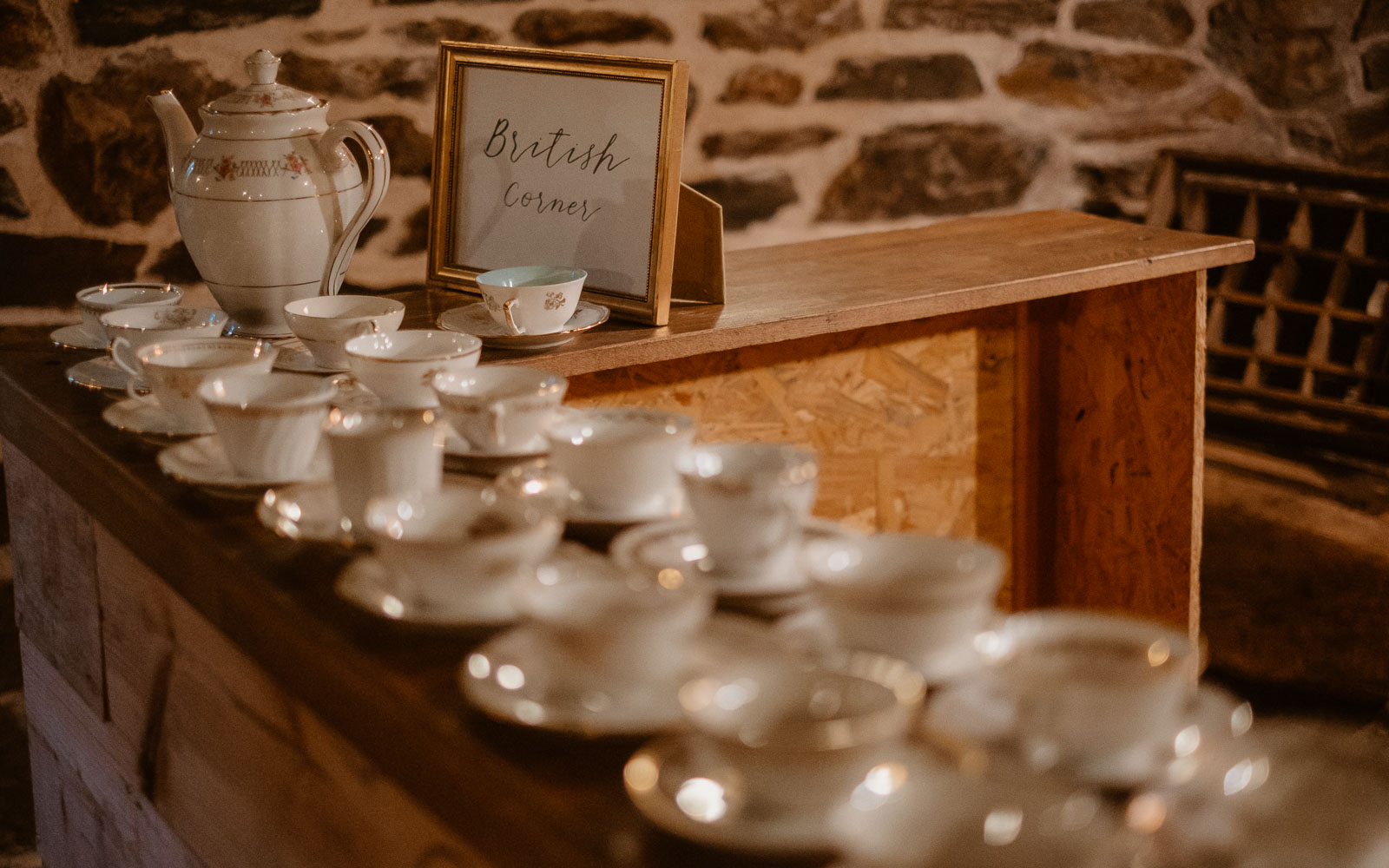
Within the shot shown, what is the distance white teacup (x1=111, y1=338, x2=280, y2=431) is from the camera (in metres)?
1.04

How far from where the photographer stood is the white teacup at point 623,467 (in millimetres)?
847

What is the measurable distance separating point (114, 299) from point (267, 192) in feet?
0.72

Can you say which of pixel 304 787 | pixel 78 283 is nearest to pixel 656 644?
pixel 304 787

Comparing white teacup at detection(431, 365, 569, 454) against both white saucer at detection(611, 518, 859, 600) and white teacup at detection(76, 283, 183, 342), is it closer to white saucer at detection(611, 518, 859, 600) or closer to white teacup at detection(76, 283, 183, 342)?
white saucer at detection(611, 518, 859, 600)

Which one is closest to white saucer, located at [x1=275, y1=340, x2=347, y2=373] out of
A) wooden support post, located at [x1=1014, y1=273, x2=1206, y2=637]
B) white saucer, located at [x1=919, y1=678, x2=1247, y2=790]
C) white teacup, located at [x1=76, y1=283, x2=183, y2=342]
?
white teacup, located at [x1=76, y1=283, x2=183, y2=342]

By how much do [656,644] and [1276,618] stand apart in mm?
1803

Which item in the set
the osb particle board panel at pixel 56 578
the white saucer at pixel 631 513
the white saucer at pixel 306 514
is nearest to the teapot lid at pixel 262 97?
the osb particle board panel at pixel 56 578

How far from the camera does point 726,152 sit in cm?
232

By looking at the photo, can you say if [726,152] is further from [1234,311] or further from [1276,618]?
[1276,618]

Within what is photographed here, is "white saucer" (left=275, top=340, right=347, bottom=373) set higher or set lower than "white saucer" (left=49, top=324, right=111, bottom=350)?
lower

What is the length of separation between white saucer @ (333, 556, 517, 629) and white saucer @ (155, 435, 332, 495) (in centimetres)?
19

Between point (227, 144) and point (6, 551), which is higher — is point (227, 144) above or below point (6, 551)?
above

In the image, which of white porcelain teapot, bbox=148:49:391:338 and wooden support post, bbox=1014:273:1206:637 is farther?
wooden support post, bbox=1014:273:1206:637

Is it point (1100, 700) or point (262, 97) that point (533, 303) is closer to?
point (262, 97)
